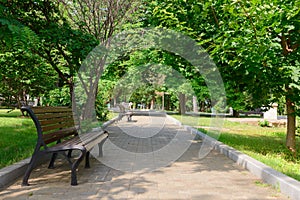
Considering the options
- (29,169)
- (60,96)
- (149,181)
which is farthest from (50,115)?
(60,96)

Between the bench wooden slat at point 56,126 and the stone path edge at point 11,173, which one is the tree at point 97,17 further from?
the stone path edge at point 11,173

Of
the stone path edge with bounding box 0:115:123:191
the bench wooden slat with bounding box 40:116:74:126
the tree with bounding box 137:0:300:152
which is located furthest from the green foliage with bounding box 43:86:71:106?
the stone path edge with bounding box 0:115:123:191

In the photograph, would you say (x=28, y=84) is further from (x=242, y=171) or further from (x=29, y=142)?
(x=242, y=171)

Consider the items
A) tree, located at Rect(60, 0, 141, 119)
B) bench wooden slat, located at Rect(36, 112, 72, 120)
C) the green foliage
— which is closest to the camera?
bench wooden slat, located at Rect(36, 112, 72, 120)

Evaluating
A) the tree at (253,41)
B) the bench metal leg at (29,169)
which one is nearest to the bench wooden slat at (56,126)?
the bench metal leg at (29,169)

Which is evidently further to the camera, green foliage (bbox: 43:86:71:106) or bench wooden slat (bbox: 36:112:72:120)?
green foliage (bbox: 43:86:71:106)

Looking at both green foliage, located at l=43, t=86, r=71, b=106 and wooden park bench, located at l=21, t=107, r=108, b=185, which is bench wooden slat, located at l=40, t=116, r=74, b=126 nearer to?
wooden park bench, located at l=21, t=107, r=108, b=185

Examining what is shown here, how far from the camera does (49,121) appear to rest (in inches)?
186

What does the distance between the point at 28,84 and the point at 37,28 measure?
9382 millimetres

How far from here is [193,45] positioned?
7973 millimetres

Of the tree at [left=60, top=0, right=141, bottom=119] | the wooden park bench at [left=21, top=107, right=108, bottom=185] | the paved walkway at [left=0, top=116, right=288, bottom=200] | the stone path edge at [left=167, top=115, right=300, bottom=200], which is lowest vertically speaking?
the paved walkway at [left=0, top=116, right=288, bottom=200]

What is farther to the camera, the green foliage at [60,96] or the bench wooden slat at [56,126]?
the green foliage at [60,96]

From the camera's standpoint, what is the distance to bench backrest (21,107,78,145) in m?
4.21

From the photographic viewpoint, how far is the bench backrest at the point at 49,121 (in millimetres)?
4211
